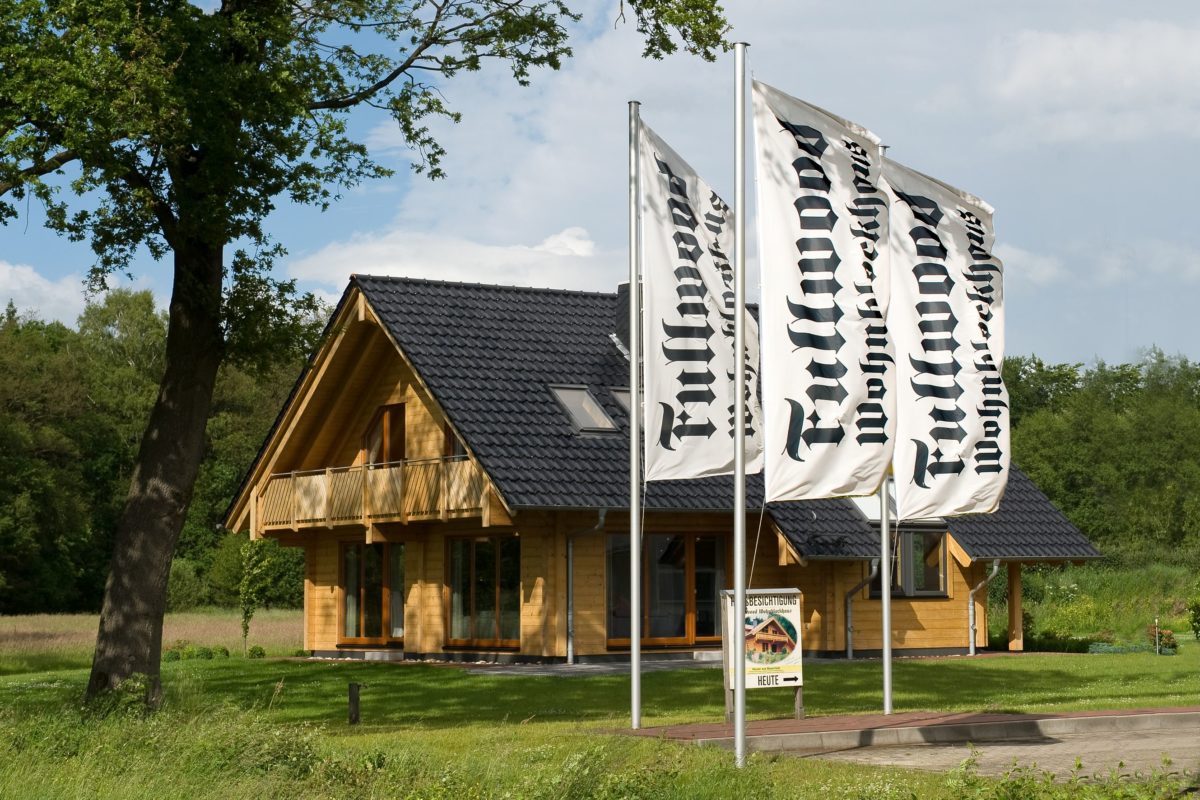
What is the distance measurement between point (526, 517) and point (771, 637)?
12.1m

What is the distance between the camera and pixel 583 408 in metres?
28.4

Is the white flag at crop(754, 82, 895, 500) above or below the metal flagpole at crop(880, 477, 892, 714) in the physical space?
above

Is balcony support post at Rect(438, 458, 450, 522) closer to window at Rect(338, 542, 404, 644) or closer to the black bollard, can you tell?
window at Rect(338, 542, 404, 644)

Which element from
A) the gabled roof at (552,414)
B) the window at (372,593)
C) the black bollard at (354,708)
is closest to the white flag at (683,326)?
the black bollard at (354,708)

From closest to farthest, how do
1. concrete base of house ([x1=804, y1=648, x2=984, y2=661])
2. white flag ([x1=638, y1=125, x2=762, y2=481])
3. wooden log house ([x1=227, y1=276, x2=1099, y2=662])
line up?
white flag ([x1=638, y1=125, x2=762, y2=481]) < wooden log house ([x1=227, y1=276, x2=1099, y2=662]) < concrete base of house ([x1=804, y1=648, x2=984, y2=661])

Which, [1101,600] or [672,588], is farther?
[1101,600]

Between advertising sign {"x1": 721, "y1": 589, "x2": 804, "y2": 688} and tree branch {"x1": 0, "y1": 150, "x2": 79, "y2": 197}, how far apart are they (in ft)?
25.6

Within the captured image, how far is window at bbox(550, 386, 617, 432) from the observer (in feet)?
91.3

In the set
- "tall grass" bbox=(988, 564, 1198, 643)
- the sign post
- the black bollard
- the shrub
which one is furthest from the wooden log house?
the sign post

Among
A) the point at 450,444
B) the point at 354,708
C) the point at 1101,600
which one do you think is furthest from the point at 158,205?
the point at 1101,600

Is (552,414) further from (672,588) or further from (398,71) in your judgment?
(398,71)

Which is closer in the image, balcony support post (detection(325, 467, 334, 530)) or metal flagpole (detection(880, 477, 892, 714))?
metal flagpole (detection(880, 477, 892, 714))

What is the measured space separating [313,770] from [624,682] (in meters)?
12.0

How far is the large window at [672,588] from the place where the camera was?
27.0 metres
